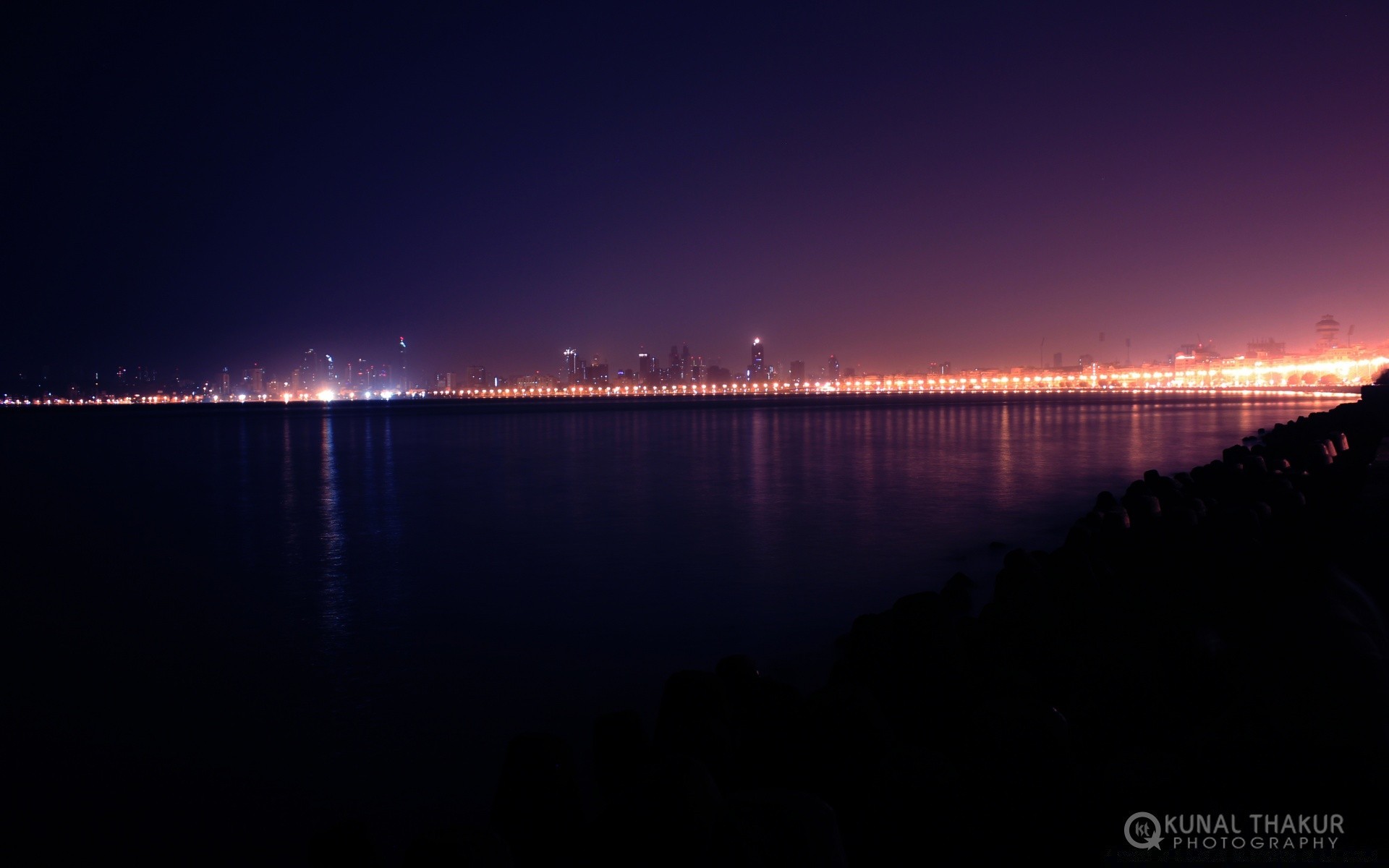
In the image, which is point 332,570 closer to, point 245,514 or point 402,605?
point 402,605

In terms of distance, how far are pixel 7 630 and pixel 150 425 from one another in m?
63.5

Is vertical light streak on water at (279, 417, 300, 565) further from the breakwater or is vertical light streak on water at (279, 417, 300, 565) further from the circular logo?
the circular logo

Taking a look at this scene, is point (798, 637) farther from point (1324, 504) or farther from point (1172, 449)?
point (1172, 449)

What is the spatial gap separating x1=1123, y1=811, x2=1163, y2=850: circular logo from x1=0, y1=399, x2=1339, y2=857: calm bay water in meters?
3.09

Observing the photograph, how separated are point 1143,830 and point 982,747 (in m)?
0.58

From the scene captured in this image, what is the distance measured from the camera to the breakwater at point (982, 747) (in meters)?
2.54

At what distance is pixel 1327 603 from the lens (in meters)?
4.02

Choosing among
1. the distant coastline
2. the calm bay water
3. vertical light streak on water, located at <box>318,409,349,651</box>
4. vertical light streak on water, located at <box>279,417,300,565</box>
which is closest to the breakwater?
the calm bay water

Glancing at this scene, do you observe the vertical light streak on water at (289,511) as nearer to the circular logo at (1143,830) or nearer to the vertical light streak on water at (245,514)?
the vertical light streak on water at (245,514)

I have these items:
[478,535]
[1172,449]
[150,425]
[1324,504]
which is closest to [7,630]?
[478,535]

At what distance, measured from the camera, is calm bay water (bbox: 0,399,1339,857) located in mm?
4430

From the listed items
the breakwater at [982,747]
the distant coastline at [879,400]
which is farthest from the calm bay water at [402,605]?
the distant coastline at [879,400]

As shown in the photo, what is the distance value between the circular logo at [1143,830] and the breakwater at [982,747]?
33 millimetres

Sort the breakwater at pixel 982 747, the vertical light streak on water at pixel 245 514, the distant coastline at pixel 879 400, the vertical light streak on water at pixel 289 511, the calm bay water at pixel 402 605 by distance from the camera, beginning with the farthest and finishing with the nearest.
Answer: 1. the distant coastline at pixel 879 400
2. the vertical light streak on water at pixel 289 511
3. the vertical light streak on water at pixel 245 514
4. the calm bay water at pixel 402 605
5. the breakwater at pixel 982 747
